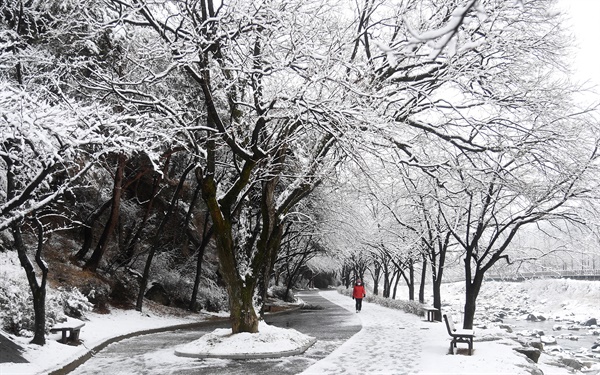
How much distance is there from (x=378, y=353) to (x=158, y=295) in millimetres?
16454

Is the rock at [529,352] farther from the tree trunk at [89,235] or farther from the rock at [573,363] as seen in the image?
the tree trunk at [89,235]

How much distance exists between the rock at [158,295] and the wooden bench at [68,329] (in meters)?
13.2

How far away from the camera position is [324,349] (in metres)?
13.2

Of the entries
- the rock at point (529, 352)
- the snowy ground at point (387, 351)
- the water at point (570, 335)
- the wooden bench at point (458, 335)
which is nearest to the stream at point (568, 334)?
the water at point (570, 335)

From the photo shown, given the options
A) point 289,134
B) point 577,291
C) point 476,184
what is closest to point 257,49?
point 289,134

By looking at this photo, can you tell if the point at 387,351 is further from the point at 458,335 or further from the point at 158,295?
the point at 158,295

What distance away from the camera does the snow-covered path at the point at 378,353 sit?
10.2m

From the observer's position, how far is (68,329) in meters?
11.7

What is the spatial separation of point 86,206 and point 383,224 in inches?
667

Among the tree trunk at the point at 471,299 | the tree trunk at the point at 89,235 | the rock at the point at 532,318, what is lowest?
the rock at the point at 532,318

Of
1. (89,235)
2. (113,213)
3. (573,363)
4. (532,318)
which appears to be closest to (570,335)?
(532,318)

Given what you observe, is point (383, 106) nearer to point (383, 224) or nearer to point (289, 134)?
point (289, 134)

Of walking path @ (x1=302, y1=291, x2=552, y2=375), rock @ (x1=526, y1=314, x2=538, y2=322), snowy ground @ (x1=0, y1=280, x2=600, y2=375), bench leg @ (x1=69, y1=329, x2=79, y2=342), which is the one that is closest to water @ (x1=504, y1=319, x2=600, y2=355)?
rock @ (x1=526, y1=314, x2=538, y2=322)

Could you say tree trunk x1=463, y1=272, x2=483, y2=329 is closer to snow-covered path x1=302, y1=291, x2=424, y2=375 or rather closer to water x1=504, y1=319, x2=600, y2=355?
snow-covered path x1=302, y1=291, x2=424, y2=375
